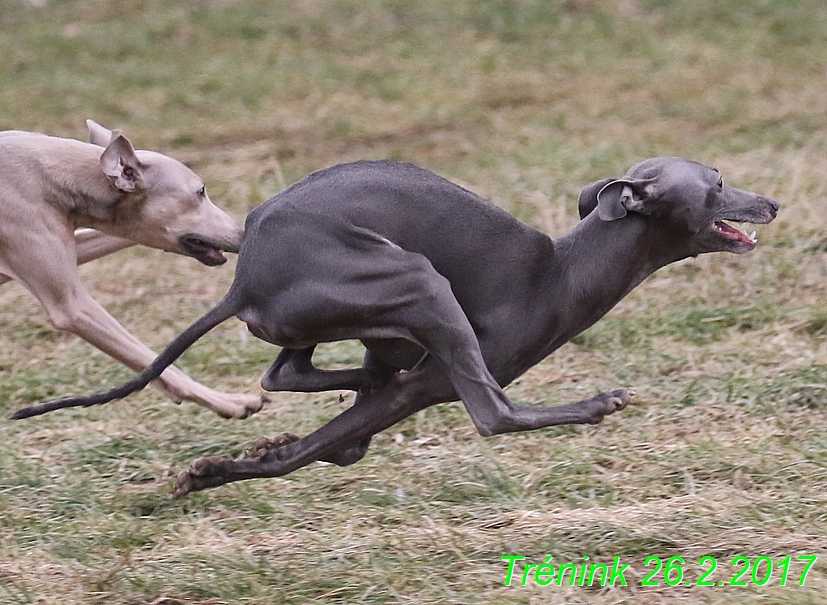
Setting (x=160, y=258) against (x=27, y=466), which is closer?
(x=27, y=466)

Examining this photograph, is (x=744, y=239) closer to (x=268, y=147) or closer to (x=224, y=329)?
(x=224, y=329)

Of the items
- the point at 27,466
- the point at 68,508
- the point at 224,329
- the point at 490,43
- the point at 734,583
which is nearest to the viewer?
the point at 734,583

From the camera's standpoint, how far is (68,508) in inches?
178

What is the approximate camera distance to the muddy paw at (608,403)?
3.95 meters

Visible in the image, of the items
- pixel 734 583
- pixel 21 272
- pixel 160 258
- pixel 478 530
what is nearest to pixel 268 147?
pixel 160 258

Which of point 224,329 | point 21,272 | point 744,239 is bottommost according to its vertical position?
point 224,329

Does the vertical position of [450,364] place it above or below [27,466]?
above

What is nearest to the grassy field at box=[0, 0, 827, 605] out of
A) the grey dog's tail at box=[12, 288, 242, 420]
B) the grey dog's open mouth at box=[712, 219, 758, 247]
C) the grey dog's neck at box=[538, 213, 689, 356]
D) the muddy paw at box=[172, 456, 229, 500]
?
the muddy paw at box=[172, 456, 229, 500]

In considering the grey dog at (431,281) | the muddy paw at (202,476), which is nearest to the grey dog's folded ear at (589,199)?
the grey dog at (431,281)

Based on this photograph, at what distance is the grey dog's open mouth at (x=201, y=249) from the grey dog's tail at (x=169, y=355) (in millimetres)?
1184

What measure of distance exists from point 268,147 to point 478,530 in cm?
533

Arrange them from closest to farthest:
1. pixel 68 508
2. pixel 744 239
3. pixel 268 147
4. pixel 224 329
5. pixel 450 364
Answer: pixel 450 364 → pixel 744 239 → pixel 68 508 → pixel 224 329 → pixel 268 147

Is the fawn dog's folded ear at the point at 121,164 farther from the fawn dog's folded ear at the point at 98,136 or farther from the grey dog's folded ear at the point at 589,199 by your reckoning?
the grey dog's folded ear at the point at 589,199

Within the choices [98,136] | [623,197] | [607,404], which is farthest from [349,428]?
[98,136]
